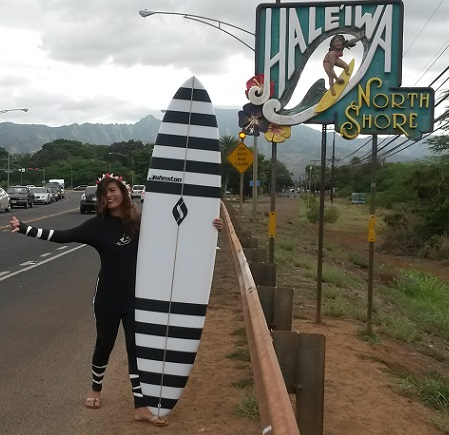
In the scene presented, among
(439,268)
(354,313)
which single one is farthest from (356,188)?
(354,313)

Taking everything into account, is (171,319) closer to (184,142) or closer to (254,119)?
(184,142)

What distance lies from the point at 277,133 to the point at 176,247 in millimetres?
3256

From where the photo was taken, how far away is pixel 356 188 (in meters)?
128

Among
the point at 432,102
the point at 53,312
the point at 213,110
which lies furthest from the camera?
the point at 53,312

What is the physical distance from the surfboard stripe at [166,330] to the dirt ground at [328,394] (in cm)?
61

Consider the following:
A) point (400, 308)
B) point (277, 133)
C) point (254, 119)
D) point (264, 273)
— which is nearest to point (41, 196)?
point (400, 308)

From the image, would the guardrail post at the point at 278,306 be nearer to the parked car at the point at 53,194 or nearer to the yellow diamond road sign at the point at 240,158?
the yellow diamond road sign at the point at 240,158

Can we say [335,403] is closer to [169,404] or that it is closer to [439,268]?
[169,404]

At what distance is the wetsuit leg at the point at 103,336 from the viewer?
16.0ft

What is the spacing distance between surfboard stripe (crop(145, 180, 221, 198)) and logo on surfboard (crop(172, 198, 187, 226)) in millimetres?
86

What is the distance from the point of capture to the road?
508 centimetres

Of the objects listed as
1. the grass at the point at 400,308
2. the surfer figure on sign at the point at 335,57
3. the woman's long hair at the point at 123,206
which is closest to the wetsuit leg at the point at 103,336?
the woman's long hair at the point at 123,206

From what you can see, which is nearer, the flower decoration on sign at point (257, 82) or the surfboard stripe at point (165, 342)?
the surfboard stripe at point (165, 342)

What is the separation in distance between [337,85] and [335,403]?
374cm
